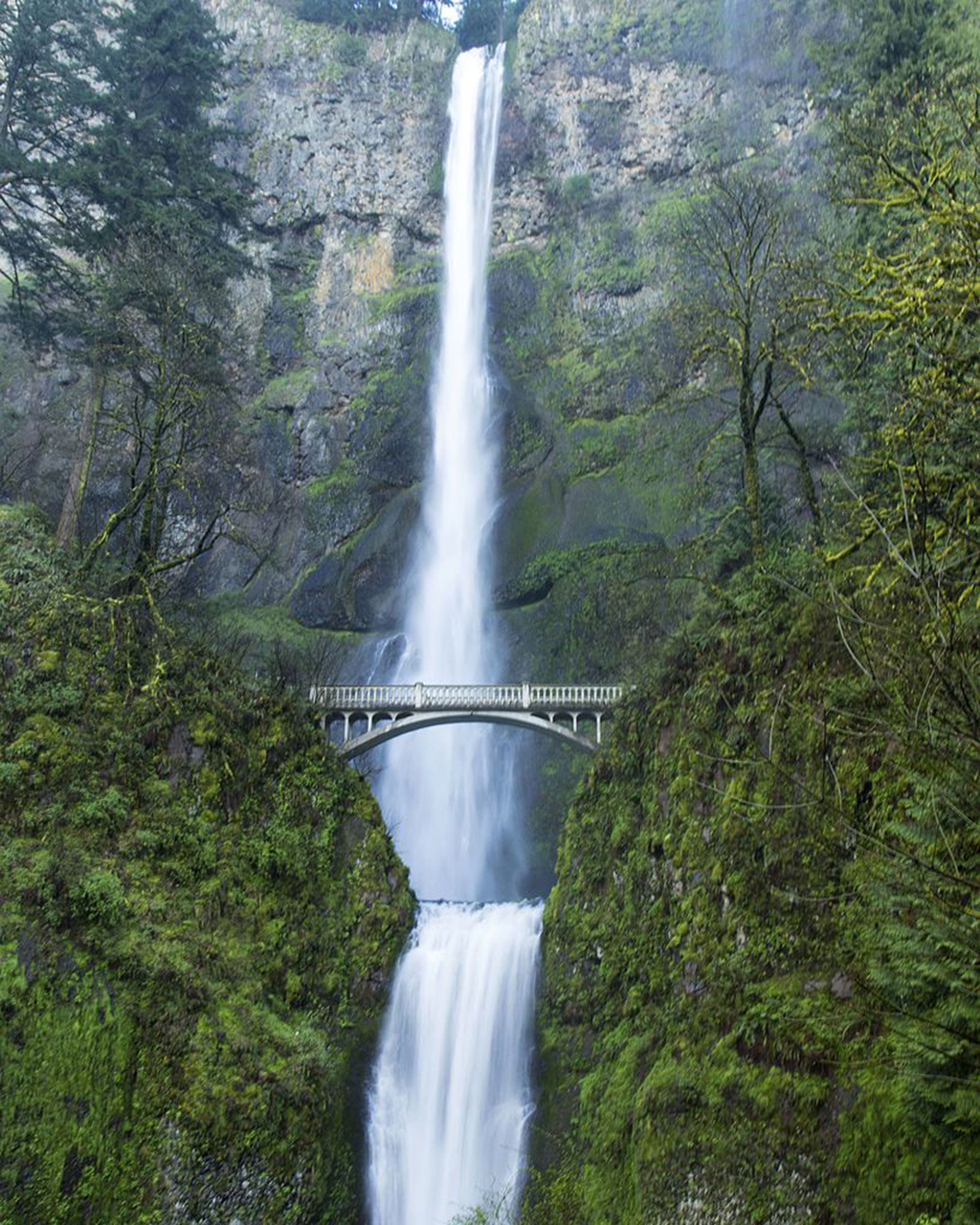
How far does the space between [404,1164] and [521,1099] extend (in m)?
2.28

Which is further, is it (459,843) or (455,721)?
(459,843)

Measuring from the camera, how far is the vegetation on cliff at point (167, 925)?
13.0 m

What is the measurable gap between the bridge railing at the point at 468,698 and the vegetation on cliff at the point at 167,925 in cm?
468

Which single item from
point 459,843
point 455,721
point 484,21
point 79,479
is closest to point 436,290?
point 484,21

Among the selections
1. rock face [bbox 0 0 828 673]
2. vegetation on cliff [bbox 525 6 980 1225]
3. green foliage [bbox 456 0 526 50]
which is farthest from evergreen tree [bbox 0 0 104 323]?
green foliage [bbox 456 0 526 50]

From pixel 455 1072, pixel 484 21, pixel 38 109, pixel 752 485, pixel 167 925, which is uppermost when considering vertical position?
pixel 484 21

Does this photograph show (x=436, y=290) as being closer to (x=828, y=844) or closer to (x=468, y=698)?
(x=468, y=698)

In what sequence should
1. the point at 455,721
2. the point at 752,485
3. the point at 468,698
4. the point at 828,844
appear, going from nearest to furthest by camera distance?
the point at 828,844
the point at 752,485
the point at 468,698
the point at 455,721

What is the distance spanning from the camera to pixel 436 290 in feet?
147

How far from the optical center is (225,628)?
88.7ft

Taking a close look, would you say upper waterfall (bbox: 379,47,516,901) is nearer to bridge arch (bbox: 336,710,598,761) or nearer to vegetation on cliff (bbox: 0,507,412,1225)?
bridge arch (bbox: 336,710,598,761)

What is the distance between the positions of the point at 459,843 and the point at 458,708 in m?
6.99

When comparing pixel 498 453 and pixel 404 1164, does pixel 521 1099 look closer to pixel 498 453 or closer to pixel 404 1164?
pixel 404 1164

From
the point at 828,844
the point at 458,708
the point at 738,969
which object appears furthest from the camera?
the point at 458,708
